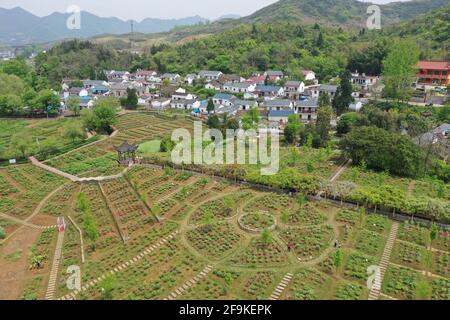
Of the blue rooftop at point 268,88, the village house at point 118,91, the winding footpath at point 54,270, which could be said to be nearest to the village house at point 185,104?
the blue rooftop at point 268,88

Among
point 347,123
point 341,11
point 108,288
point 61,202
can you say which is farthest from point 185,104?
point 341,11

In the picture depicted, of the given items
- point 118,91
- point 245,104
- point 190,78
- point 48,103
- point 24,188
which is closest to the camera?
point 24,188

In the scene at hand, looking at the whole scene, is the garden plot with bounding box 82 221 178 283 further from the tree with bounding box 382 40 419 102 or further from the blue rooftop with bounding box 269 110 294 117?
the tree with bounding box 382 40 419 102

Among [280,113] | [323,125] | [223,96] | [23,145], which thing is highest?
[223,96]

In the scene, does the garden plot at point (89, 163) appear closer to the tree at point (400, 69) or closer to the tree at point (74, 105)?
the tree at point (74, 105)

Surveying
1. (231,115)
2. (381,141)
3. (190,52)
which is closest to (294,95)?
(231,115)

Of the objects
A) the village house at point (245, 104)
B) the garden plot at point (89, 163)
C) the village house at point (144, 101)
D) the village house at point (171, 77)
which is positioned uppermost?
the village house at point (171, 77)

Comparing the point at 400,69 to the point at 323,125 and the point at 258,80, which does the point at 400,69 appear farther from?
the point at 258,80
